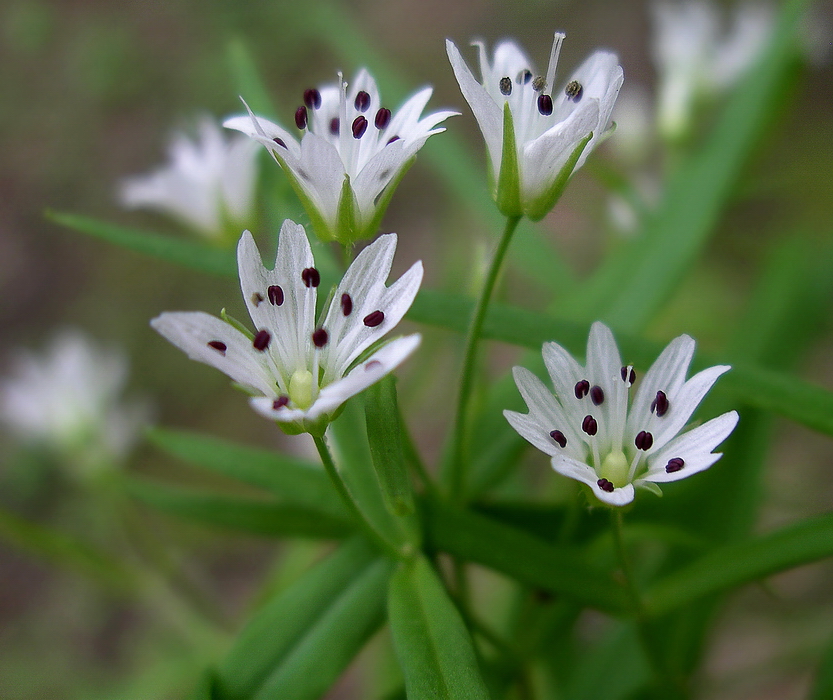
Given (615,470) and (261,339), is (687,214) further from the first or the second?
(261,339)

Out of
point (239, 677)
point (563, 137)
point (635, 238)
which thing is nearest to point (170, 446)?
point (239, 677)

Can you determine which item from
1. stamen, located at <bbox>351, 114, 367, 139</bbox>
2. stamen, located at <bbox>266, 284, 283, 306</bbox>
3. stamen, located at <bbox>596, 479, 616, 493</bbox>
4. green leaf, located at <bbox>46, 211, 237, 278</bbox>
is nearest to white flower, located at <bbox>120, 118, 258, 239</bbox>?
green leaf, located at <bbox>46, 211, 237, 278</bbox>

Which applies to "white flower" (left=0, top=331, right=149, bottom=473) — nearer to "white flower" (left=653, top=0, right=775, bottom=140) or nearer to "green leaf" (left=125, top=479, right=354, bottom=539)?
"green leaf" (left=125, top=479, right=354, bottom=539)

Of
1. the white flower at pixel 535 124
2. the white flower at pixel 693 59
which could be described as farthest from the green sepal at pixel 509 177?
the white flower at pixel 693 59

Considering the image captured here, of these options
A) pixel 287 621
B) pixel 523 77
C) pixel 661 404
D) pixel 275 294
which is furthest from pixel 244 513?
pixel 523 77

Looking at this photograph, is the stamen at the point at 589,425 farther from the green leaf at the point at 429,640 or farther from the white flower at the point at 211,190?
the white flower at the point at 211,190
